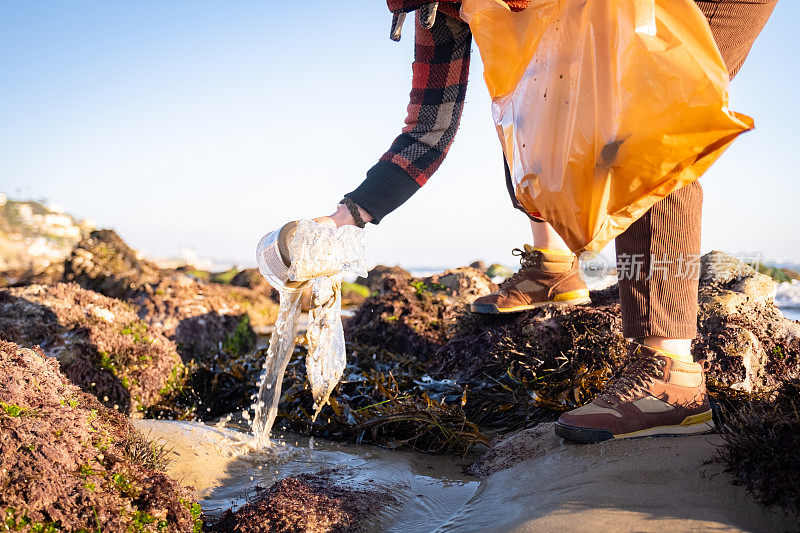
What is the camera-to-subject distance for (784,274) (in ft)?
29.0

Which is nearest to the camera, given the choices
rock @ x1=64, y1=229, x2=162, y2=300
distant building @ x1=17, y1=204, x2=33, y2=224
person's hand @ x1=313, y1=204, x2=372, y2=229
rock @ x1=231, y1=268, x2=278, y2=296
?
person's hand @ x1=313, y1=204, x2=372, y2=229

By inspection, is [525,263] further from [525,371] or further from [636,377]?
[636,377]

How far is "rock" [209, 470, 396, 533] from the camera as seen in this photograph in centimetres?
161

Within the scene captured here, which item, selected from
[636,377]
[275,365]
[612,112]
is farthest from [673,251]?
[275,365]

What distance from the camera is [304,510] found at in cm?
166

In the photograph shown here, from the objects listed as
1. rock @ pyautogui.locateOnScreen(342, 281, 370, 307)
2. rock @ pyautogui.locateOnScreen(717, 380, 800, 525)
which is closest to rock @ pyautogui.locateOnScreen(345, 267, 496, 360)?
rock @ pyautogui.locateOnScreen(717, 380, 800, 525)

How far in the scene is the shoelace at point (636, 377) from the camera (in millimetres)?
1958

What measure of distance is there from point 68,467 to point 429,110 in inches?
83.2

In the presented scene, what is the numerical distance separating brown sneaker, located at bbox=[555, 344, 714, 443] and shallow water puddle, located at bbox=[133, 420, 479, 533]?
53 cm

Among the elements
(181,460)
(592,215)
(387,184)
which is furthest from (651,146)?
(181,460)

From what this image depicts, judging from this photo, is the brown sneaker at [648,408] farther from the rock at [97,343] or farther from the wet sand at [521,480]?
the rock at [97,343]

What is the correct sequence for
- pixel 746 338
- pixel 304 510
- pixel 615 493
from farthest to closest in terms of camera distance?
pixel 746 338 < pixel 304 510 < pixel 615 493

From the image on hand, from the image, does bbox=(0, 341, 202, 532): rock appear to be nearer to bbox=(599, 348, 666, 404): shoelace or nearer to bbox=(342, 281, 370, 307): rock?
bbox=(599, 348, 666, 404): shoelace

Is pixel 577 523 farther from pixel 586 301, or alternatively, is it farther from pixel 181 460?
pixel 586 301
